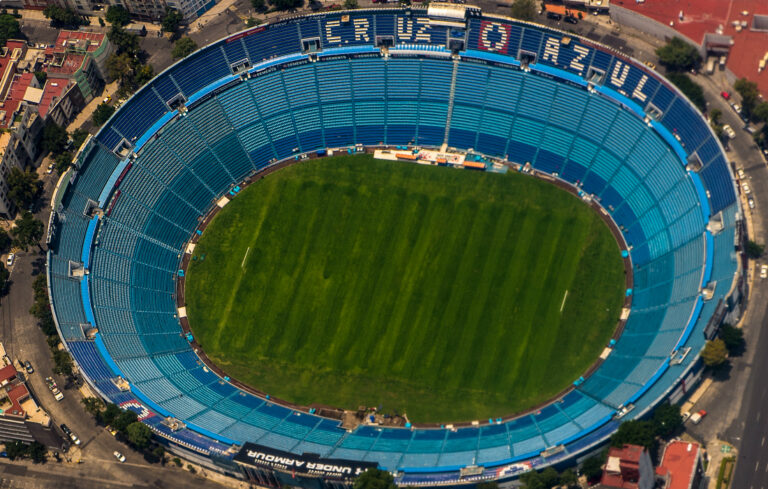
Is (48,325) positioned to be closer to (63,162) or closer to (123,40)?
(63,162)

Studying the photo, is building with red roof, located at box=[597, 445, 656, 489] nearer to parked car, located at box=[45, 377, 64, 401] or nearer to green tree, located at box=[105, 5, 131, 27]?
parked car, located at box=[45, 377, 64, 401]

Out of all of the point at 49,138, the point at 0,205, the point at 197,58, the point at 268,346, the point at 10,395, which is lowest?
the point at 10,395

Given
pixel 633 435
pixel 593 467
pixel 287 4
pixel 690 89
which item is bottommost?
pixel 593 467

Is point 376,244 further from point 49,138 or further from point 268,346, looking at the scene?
point 49,138

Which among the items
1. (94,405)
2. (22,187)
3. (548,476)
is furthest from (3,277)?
(548,476)

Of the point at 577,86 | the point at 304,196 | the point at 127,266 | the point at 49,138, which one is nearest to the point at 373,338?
the point at 304,196

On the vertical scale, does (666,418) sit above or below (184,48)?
below

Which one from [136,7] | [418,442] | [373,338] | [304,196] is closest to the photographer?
[418,442]
